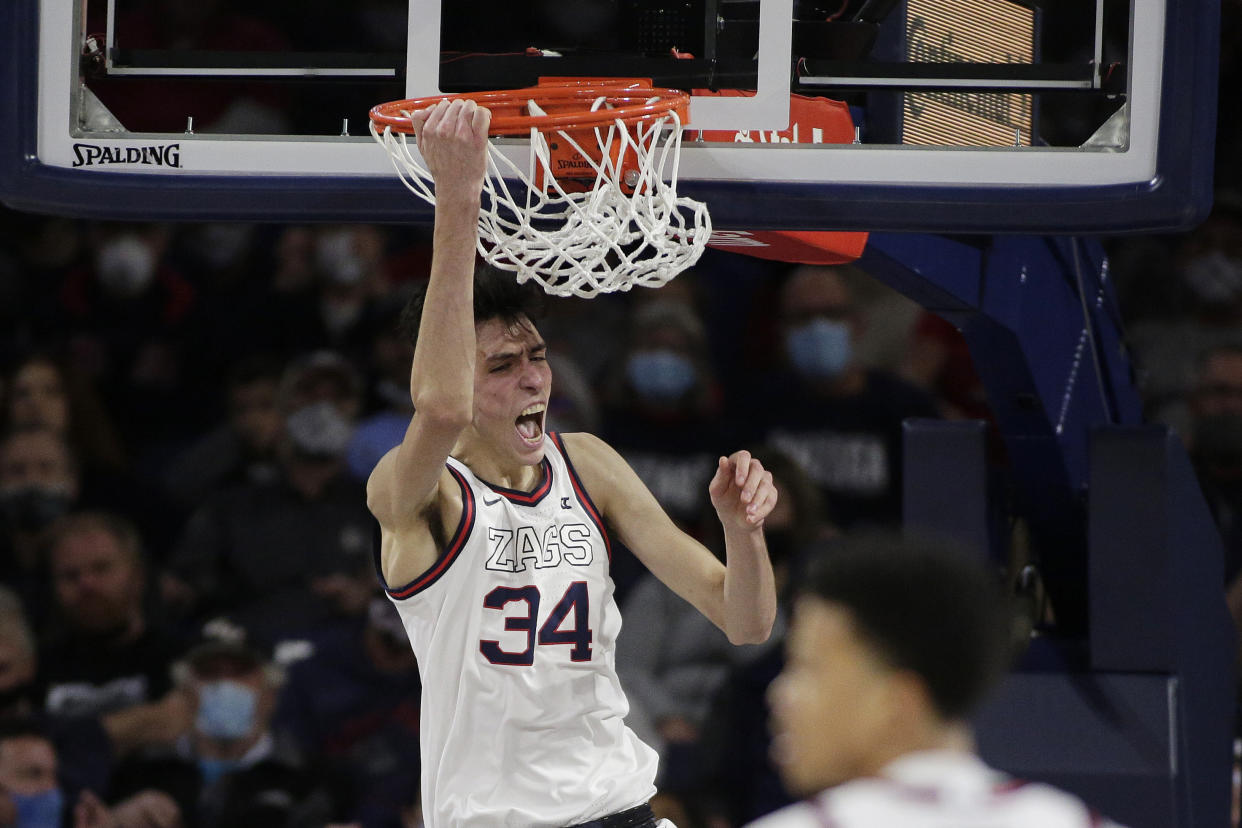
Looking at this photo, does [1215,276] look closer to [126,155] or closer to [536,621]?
[536,621]

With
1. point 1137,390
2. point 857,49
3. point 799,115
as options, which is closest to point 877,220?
point 799,115

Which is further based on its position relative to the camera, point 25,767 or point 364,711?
point 364,711

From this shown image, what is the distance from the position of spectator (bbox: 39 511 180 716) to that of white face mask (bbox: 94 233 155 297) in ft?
3.94

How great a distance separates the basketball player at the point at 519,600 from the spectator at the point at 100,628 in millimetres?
3303

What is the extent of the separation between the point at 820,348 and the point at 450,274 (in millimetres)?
4147

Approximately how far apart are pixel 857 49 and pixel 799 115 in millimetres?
315

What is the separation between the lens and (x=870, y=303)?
6.93 meters

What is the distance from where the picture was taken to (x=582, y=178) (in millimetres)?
3143

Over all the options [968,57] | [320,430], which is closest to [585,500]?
[968,57]

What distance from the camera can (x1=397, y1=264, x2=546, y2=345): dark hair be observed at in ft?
11.1

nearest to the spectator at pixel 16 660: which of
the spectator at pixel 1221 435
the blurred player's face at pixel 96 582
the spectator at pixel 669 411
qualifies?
the blurred player's face at pixel 96 582

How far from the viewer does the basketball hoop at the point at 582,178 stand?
3057mm

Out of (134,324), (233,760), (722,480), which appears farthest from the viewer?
(134,324)

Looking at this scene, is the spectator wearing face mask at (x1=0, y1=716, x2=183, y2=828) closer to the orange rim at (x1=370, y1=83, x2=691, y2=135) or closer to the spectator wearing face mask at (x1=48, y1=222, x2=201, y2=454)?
the spectator wearing face mask at (x1=48, y1=222, x2=201, y2=454)
